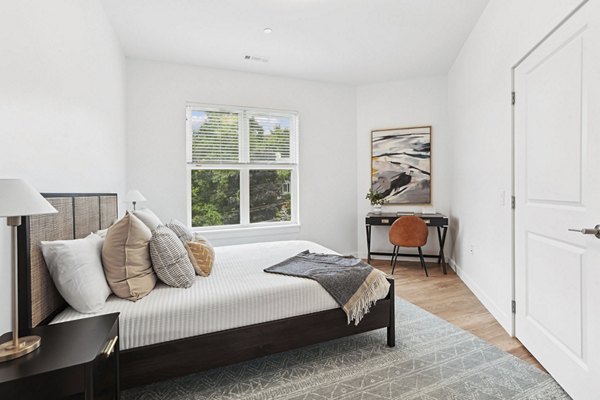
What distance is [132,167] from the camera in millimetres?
3775

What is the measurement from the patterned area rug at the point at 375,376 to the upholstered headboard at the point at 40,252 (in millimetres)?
652

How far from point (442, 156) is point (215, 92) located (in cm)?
Answer: 328

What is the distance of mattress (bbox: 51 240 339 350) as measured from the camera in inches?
61.6

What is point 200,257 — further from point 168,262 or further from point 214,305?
point 214,305

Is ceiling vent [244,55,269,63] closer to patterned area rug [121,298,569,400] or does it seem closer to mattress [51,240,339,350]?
mattress [51,240,339,350]

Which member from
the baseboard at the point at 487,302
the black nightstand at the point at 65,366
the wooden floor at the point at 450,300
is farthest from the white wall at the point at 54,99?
the baseboard at the point at 487,302

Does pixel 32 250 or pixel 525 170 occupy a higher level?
pixel 525 170

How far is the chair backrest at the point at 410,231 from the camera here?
156 inches

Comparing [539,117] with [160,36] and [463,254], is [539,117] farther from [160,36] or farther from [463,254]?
[160,36]

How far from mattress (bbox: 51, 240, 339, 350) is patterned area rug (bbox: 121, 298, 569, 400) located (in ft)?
1.15

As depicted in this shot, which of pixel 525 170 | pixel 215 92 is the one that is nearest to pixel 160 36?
pixel 215 92

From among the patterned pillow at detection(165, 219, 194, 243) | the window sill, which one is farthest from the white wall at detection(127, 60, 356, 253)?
the patterned pillow at detection(165, 219, 194, 243)

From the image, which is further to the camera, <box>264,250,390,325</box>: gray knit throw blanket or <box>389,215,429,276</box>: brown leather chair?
<box>389,215,429,276</box>: brown leather chair

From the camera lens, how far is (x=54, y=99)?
1773mm
